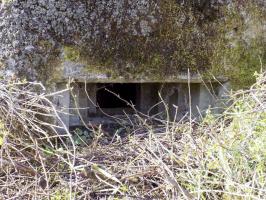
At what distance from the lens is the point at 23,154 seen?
8.82 feet

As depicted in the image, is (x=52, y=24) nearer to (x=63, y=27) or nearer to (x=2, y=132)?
(x=63, y=27)

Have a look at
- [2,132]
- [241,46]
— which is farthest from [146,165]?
[241,46]

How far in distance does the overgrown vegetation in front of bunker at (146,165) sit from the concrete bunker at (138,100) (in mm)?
544

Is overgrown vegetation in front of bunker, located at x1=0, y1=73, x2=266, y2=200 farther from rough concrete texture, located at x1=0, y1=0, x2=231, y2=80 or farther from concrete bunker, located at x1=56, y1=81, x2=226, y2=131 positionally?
concrete bunker, located at x1=56, y1=81, x2=226, y2=131

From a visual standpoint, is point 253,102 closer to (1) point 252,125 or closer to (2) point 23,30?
(1) point 252,125

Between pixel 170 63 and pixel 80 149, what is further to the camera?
pixel 170 63

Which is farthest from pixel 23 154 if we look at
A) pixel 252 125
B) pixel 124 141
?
pixel 252 125

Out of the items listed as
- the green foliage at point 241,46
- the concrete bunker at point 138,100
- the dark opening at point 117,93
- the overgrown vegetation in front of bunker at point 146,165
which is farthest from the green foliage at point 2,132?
the dark opening at point 117,93

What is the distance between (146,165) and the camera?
258 centimetres

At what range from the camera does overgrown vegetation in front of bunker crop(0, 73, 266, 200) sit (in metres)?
2.34

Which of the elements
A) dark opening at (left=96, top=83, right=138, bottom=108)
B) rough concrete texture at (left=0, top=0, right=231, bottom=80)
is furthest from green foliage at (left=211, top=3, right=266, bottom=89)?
dark opening at (left=96, top=83, right=138, bottom=108)

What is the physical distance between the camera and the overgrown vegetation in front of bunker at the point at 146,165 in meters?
2.34

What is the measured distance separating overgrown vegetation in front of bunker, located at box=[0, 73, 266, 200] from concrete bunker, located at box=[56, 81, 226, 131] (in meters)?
0.54

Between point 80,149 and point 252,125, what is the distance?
1.01 meters
